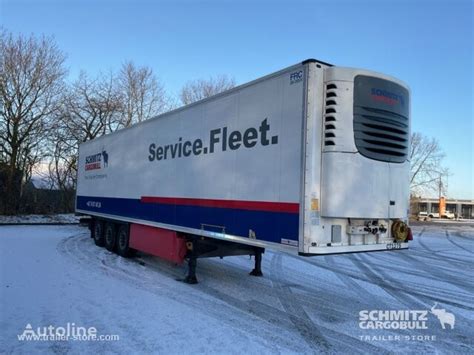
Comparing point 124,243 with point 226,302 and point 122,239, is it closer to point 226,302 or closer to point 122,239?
point 122,239

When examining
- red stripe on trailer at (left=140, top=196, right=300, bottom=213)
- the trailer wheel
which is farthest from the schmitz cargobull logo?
red stripe on trailer at (left=140, top=196, right=300, bottom=213)

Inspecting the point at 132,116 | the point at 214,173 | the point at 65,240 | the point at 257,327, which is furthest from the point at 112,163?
the point at 132,116

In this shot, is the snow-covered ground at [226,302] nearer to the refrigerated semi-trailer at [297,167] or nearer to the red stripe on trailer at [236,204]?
the refrigerated semi-trailer at [297,167]

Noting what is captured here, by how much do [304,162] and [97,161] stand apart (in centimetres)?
1001

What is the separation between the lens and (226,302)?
7078mm

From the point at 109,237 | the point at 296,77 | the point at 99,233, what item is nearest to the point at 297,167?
the point at 296,77

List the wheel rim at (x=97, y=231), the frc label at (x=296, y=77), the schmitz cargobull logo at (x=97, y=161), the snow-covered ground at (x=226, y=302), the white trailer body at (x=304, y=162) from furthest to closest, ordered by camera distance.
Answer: the wheel rim at (x=97, y=231)
the schmitz cargobull logo at (x=97, y=161)
the frc label at (x=296, y=77)
the white trailer body at (x=304, y=162)
the snow-covered ground at (x=226, y=302)

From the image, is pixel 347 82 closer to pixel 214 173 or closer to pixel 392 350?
pixel 214 173

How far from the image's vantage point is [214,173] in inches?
304

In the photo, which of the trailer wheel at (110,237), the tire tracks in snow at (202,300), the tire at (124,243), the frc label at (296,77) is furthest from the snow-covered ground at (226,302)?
the frc label at (296,77)

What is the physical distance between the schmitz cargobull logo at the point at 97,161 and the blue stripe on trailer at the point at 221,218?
202 centimetres

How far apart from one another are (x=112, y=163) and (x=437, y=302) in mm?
9606

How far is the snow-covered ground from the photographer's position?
521cm

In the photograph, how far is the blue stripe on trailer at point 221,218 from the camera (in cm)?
611
